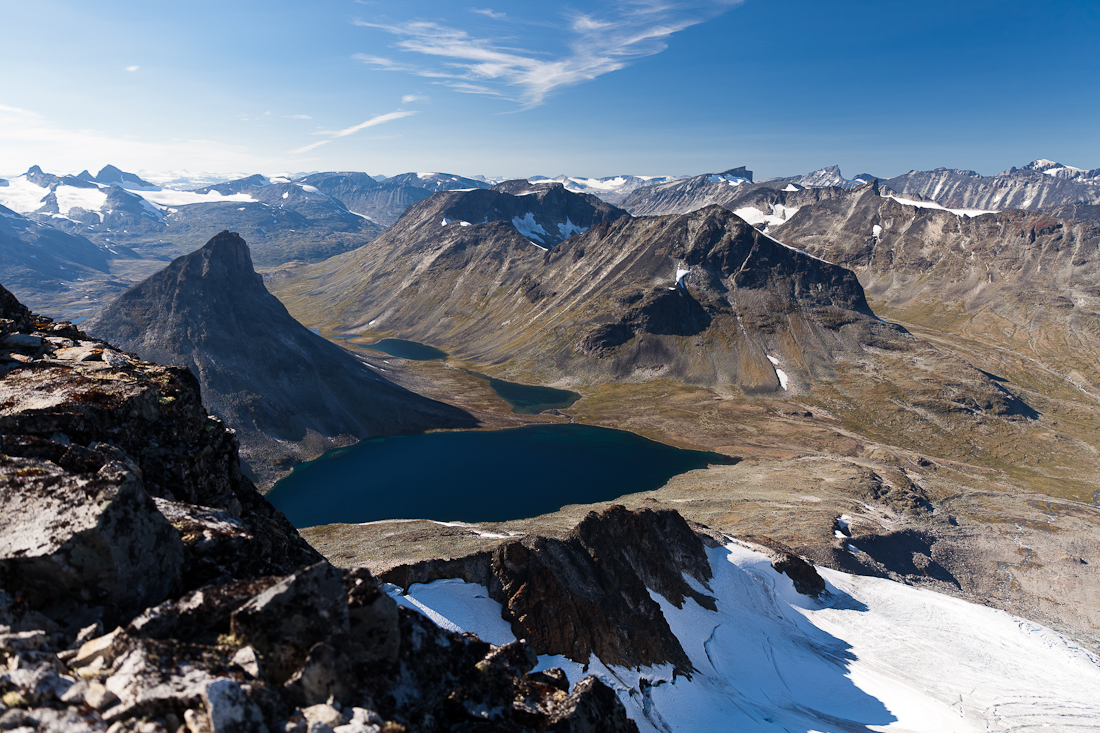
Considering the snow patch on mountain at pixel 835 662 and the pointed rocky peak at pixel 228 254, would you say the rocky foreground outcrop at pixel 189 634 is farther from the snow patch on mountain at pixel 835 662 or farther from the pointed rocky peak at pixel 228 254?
the pointed rocky peak at pixel 228 254

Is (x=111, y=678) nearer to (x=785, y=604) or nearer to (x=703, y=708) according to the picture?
(x=703, y=708)

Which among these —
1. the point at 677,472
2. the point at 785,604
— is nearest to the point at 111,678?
the point at 785,604

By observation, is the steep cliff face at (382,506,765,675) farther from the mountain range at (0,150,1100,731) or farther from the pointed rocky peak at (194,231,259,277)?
the pointed rocky peak at (194,231,259,277)

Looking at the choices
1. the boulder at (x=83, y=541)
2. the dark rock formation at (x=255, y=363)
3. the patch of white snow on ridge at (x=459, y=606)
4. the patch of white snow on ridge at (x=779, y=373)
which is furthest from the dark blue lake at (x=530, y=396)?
the boulder at (x=83, y=541)

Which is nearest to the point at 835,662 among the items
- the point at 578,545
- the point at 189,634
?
the point at 578,545

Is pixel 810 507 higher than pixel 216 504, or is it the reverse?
pixel 216 504

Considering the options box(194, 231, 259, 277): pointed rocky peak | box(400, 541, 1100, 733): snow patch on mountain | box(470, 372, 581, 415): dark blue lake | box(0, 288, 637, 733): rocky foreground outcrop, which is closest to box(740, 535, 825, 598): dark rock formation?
box(400, 541, 1100, 733): snow patch on mountain
